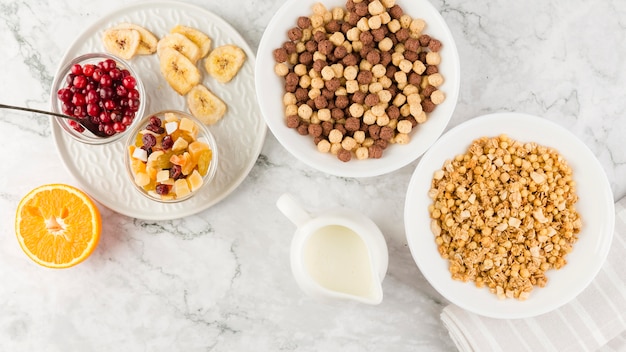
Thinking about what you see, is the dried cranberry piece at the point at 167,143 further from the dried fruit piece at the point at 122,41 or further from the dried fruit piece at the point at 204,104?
the dried fruit piece at the point at 122,41

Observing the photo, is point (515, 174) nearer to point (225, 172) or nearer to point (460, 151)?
point (460, 151)

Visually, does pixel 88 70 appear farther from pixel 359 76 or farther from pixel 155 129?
pixel 359 76

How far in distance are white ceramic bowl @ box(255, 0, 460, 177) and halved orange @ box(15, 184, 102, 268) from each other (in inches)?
18.1

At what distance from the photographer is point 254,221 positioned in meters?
1.36

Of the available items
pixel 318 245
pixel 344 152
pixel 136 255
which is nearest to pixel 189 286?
pixel 136 255

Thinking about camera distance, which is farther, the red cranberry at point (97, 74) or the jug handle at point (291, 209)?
the red cranberry at point (97, 74)

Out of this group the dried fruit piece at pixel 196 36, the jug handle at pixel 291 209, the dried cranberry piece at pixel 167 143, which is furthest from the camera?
the dried fruit piece at pixel 196 36

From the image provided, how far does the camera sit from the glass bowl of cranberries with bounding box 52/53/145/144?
1.22 metres

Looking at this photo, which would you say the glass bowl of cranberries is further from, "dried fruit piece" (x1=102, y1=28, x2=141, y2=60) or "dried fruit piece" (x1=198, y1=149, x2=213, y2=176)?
"dried fruit piece" (x1=198, y1=149, x2=213, y2=176)

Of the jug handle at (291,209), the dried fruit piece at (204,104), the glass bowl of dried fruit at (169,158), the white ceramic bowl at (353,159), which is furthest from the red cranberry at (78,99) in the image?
the jug handle at (291,209)

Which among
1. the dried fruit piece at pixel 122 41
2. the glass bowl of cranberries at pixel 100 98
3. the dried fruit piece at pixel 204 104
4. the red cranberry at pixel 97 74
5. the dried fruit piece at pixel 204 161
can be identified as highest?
the dried fruit piece at pixel 122 41

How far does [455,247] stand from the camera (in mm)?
1252

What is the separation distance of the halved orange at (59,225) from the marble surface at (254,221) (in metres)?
0.09

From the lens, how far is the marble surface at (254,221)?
1342 mm
